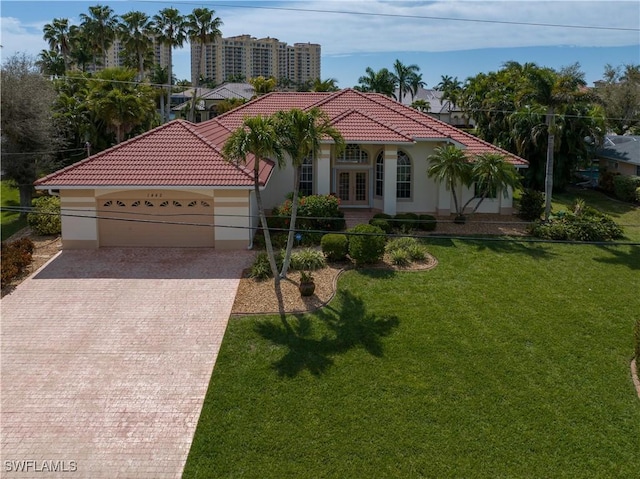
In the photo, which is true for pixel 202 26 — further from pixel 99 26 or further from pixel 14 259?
pixel 14 259

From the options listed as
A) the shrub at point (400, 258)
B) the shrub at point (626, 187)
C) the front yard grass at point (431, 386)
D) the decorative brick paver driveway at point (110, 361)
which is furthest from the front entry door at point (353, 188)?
the shrub at point (626, 187)

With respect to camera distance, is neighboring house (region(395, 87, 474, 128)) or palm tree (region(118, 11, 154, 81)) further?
neighboring house (region(395, 87, 474, 128))

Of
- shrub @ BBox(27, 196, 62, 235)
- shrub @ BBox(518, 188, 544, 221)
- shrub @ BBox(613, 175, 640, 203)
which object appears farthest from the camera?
shrub @ BBox(613, 175, 640, 203)

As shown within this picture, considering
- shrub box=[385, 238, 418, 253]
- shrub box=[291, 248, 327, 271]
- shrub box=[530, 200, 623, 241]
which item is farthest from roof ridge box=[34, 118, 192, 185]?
shrub box=[530, 200, 623, 241]

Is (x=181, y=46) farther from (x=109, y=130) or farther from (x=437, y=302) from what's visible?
(x=437, y=302)

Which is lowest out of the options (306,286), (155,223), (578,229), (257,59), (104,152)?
(306,286)

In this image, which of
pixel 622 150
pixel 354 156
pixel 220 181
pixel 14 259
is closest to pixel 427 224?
pixel 354 156

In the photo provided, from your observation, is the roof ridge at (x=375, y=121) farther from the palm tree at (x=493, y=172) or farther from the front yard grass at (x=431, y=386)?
the front yard grass at (x=431, y=386)

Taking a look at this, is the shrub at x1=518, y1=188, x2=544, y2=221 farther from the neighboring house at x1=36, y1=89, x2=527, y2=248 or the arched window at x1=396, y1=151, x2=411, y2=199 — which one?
the arched window at x1=396, y1=151, x2=411, y2=199
